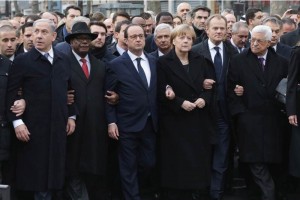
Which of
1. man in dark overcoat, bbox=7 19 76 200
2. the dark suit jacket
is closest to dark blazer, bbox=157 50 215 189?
the dark suit jacket

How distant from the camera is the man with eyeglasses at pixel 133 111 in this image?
7.99 metres

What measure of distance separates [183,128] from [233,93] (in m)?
0.78

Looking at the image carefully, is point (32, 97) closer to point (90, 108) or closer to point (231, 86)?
point (90, 108)

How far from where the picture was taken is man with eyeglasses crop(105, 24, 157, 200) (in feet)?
26.2

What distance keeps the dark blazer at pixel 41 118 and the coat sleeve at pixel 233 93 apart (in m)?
2.12

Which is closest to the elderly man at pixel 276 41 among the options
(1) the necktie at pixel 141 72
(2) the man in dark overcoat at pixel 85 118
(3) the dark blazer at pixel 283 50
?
(3) the dark blazer at pixel 283 50

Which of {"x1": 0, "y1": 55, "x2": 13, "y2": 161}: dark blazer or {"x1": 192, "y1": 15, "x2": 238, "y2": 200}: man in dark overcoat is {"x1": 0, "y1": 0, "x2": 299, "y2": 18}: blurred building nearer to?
{"x1": 192, "y1": 15, "x2": 238, "y2": 200}: man in dark overcoat

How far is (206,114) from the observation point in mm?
8320

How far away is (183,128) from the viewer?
26.9 ft

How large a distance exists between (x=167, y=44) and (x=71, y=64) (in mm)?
1762

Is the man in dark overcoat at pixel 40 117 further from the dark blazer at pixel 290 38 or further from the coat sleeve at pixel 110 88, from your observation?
the dark blazer at pixel 290 38

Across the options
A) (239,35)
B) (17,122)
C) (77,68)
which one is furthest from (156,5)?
(17,122)

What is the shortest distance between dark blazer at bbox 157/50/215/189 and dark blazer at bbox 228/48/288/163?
42 centimetres

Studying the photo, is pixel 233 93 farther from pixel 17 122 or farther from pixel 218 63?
pixel 17 122
